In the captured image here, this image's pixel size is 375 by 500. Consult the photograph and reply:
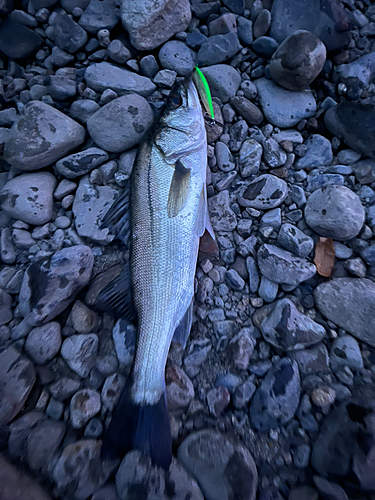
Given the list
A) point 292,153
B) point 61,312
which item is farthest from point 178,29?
point 61,312

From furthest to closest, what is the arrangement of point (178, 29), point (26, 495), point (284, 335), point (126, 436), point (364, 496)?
1. point (178, 29)
2. point (284, 335)
3. point (126, 436)
4. point (26, 495)
5. point (364, 496)

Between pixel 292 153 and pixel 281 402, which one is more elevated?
pixel 292 153

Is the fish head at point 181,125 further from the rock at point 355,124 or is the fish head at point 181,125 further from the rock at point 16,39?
the rock at point 16,39

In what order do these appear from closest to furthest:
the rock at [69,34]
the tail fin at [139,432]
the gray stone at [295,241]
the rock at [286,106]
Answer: the tail fin at [139,432], the gray stone at [295,241], the rock at [286,106], the rock at [69,34]

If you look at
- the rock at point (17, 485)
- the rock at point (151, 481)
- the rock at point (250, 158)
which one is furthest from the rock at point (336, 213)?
the rock at point (17, 485)

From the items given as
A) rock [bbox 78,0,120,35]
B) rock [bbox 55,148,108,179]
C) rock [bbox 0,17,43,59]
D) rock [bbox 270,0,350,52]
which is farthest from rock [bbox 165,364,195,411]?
rock [bbox 0,17,43,59]

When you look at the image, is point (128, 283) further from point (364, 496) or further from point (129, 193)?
point (364, 496)

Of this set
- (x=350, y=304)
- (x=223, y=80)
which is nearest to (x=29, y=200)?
(x=223, y=80)
